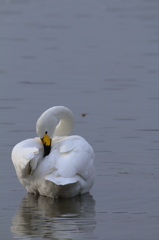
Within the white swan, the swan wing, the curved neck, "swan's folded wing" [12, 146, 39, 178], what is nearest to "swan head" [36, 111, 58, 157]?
the white swan

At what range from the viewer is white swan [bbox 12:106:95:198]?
838 cm

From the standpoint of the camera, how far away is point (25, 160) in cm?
843

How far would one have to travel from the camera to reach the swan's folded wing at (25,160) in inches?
330

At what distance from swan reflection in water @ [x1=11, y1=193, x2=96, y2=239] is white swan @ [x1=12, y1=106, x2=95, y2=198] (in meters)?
0.14

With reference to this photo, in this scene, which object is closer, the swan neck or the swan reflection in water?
the swan reflection in water

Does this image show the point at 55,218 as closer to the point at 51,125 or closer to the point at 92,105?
the point at 51,125

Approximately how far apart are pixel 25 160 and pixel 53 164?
1.17 feet

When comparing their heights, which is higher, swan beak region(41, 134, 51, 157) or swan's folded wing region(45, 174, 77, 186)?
swan beak region(41, 134, 51, 157)

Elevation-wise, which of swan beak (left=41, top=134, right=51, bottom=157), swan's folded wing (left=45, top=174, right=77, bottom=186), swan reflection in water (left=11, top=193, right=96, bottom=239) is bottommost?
swan reflection in water (left=11, top=193, right=96, bottom=239)

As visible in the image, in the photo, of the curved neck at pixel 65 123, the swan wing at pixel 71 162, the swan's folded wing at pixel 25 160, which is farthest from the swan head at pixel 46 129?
the curved neck at pixel 65 123

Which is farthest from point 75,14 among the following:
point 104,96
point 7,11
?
point 104,96

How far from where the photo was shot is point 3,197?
8820 millimetres

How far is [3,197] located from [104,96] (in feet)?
19.9

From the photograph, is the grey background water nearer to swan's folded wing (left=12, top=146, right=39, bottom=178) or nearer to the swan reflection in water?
the swan reflection in water
